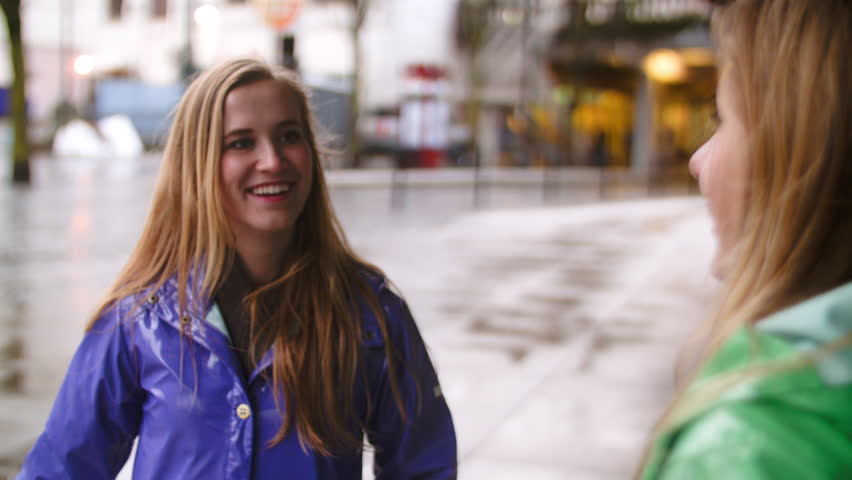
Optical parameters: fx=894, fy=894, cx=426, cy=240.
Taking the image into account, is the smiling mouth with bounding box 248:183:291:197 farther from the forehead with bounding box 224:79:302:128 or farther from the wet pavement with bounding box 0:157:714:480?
the wet pavement with bounding box 0:157:714:480

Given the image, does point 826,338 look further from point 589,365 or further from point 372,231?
point 372,231

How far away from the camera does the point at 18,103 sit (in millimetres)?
18500

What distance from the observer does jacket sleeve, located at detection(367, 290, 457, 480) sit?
6.66ft

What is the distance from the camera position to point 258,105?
6.70 ft

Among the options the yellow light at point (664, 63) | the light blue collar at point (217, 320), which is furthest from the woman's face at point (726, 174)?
the yellow light at point (664, 63)

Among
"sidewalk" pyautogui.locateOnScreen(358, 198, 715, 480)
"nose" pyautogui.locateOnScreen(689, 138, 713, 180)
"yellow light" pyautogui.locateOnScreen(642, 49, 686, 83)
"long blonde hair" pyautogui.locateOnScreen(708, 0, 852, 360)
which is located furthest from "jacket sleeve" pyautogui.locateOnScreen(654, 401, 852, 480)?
"yellow light" pyautogui.locateOnScreen(642, 49, 686, 83)

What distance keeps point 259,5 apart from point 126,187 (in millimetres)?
9490

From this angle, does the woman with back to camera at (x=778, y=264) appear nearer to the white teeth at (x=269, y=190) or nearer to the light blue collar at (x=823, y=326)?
the light blue collar at (x=823, y=326)

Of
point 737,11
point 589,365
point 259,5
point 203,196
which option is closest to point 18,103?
point 259,5

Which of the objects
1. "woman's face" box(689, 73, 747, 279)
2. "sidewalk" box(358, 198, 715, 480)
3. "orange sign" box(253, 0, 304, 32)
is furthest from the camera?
"orange sign" box(253, 0, 304, 32)

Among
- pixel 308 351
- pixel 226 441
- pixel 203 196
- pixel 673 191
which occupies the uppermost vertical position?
pixel 203 196

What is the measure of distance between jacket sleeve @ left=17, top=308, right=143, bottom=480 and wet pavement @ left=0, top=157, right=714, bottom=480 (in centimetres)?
192

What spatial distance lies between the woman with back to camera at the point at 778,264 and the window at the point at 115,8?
2057 inches

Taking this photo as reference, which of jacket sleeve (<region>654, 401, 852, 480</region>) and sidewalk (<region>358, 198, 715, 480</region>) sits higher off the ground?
jacket sleeve (<region>654, 401, 852, 480</region>)
